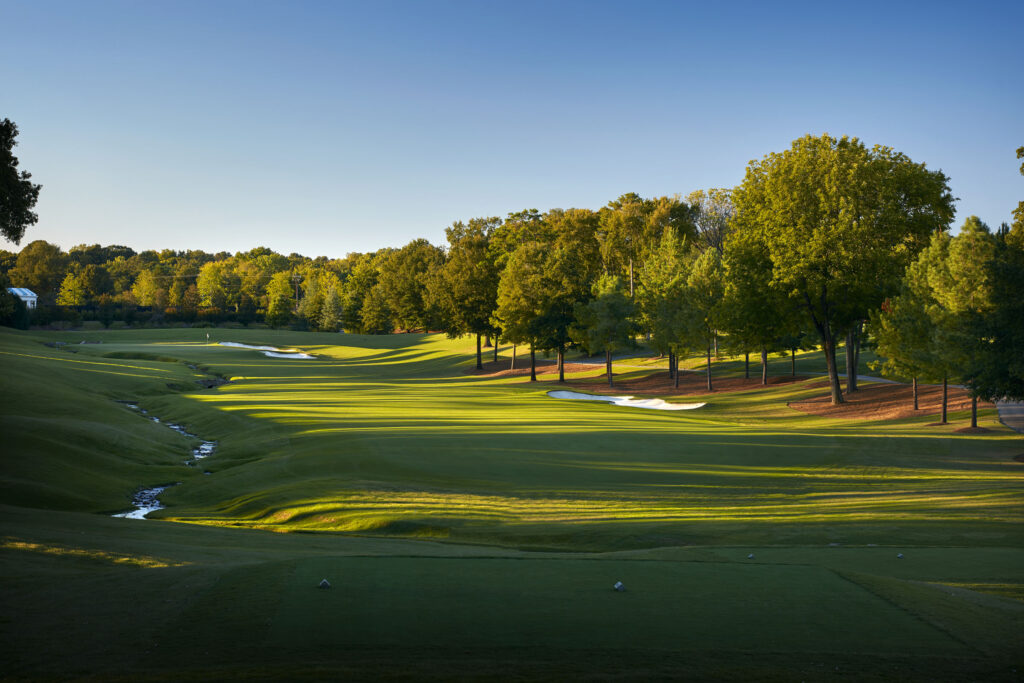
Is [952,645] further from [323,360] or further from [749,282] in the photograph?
[323,360]

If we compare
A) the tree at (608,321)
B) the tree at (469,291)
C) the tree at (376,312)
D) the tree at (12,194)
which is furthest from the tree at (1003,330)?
the tree at (376,312)

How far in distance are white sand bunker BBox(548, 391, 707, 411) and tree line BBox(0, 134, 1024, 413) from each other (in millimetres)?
6024

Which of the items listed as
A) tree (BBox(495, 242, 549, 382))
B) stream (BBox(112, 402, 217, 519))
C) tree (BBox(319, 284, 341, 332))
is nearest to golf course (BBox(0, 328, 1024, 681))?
stream (BBox(112, 402, 217, 519))

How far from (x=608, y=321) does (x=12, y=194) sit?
41.9 metres

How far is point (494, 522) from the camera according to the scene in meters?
15.6

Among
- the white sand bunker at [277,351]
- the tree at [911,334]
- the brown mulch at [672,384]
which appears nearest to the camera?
the tree at [911,334]

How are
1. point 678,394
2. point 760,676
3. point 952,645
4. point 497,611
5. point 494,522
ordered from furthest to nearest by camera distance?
point 678,394
point 494,522
point 497,611
point 952,645
point 760,676

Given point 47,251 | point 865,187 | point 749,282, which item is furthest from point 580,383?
point 47,251

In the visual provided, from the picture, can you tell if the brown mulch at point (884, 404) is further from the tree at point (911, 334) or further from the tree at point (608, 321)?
the tree at point (608, 321)

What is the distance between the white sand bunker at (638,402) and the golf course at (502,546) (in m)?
6.85

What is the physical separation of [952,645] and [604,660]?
10.9ft

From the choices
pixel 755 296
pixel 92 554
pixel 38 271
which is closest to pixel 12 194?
pixel 92 554

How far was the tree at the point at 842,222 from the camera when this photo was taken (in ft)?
129

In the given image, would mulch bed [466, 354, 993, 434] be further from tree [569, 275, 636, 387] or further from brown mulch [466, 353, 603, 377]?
tree [569, 275, 636, 387]
